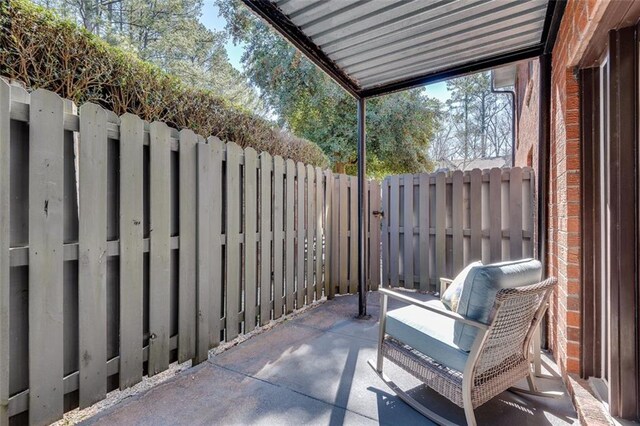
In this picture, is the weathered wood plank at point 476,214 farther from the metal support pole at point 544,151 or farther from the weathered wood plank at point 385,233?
the metal support pole at point 544,151

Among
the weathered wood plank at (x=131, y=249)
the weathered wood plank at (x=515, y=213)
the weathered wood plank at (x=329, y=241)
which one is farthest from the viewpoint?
the weathered wood plank at (x=329, y=241)

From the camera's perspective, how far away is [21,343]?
1.71m

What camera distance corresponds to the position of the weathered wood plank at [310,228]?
13.3 ft

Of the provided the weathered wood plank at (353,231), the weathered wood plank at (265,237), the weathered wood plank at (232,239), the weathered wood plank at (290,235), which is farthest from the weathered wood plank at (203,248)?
the weathered wood plank at (353,231)

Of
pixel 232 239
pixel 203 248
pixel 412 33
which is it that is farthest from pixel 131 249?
pixel 412 33

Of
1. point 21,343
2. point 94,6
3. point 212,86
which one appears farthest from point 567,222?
point 94,6

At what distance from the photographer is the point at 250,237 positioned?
3.15 meters

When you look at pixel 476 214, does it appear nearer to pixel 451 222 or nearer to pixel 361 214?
pixel 451 222

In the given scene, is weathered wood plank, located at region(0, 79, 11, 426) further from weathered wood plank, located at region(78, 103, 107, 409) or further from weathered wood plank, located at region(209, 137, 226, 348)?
weathered wood plank, located at region(209, 137, 226, 348)

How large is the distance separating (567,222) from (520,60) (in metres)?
1.64

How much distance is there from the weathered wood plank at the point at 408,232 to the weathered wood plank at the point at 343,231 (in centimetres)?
95

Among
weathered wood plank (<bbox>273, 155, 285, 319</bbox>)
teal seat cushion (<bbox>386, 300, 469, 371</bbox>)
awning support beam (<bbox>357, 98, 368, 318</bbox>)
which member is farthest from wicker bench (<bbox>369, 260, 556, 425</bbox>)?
weathered wood plank (<bbox>273, 155, 285, 319</bbox>)

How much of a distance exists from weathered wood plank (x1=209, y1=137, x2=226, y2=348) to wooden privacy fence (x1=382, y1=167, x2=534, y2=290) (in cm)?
300

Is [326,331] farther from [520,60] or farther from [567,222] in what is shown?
[520,60]
